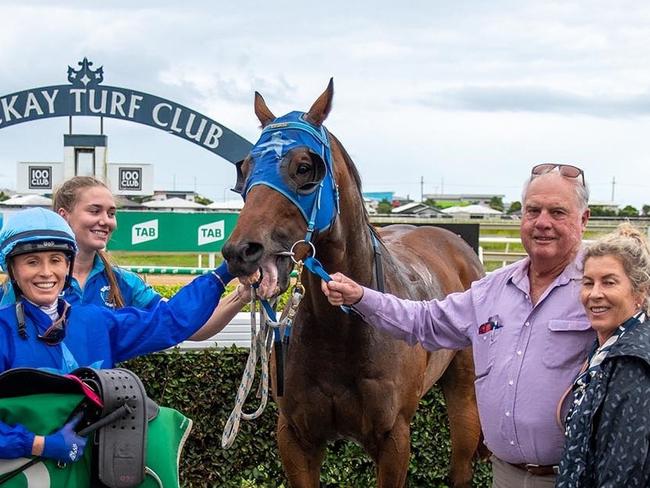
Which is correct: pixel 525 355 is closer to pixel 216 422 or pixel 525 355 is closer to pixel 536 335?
pixel 536 335

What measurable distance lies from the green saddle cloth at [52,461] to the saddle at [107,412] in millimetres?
23

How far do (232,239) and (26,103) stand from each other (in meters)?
7.92

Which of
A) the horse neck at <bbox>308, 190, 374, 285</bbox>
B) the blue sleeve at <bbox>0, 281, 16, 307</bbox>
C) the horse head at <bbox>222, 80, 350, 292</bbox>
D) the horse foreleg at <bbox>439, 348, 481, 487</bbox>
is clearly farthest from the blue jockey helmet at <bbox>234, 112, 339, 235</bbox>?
the horse foreleg at <bbox>439, 348, 481, 487</bbox>

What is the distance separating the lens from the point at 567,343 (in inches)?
93.8

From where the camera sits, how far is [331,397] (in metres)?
3.17

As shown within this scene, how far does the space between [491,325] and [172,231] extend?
9.17 metres

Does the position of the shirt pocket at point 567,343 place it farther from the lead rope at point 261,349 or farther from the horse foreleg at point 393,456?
the horse foreleg at point 393,456

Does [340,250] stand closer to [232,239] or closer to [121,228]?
[232,239]

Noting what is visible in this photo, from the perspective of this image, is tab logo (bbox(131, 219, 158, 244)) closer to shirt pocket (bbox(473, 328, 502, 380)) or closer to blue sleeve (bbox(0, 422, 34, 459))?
shirt pocket (bbox(473, 328, 502, 380))

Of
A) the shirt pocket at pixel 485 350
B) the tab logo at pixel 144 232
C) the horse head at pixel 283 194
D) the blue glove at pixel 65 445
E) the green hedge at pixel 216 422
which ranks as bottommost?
the green hedge at pixel 216 422

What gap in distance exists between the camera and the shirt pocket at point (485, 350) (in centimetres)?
252

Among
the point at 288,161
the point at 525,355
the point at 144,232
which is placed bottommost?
the point at 144,232

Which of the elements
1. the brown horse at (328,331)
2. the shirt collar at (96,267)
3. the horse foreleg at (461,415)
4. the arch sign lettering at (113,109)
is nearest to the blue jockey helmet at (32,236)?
the brown horse at (328,331)

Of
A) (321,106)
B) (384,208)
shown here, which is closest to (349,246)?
(321,106)
